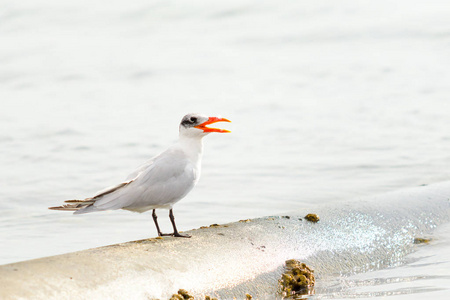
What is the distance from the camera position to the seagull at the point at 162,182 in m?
4.77

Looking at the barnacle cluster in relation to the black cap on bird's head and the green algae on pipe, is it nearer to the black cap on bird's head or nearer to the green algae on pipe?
the green algae on pipe

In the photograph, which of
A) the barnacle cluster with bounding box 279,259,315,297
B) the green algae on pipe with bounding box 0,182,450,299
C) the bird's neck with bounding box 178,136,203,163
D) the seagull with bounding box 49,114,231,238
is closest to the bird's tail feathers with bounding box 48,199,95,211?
the seagull with bounding box 49,114,231,238

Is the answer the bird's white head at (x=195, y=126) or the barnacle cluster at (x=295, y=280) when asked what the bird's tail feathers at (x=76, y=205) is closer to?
the bird's white head at (x=195, y=126)

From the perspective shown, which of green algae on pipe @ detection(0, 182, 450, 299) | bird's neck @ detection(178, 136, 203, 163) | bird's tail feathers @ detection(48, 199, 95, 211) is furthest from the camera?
bird's neck @ detection(178, 136, 203, 163)

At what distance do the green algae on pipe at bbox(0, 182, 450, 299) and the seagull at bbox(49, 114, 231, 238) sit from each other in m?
0.39

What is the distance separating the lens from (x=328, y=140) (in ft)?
36.2

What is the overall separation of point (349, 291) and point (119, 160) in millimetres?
6121

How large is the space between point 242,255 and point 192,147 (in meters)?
1.03

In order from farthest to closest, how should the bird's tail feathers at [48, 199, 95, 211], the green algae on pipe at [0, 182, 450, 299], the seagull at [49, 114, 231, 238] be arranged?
the seagull at [49, 114, 231, 238] → the bird's tail feathers at [48, 199, 95, 211] → the green algae on pipe at [0, 182, 450, 299]

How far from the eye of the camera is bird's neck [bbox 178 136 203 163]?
5.19m

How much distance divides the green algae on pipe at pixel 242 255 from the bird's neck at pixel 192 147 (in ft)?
1.96

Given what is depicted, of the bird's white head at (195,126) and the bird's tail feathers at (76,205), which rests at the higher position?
the bird's white head at (195,126)

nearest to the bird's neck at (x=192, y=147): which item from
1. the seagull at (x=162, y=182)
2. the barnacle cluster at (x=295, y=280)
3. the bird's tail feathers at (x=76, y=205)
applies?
the seagull at (x=162, y=182)

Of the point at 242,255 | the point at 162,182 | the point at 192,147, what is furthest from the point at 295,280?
the point at 192,147
